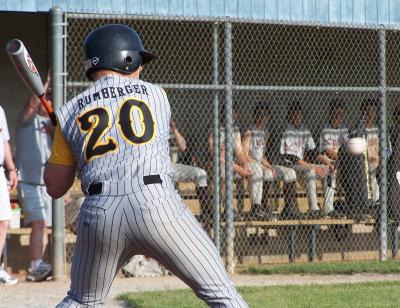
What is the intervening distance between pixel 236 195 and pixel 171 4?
8.42 ft

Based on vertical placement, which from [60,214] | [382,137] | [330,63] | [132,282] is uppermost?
[330,63]

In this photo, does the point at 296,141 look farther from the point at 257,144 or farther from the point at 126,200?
the point at 126,200

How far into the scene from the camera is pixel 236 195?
12055 mm

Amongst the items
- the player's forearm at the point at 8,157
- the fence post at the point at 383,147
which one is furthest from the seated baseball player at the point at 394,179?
the player's forearm at the point at 8,157

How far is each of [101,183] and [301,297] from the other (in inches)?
173

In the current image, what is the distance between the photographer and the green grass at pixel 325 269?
437 inches

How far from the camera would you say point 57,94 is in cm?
1045

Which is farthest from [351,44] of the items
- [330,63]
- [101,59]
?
[101,59]

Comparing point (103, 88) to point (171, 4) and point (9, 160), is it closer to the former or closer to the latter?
point (9, 160)

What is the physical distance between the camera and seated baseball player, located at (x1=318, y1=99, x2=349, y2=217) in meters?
12.0

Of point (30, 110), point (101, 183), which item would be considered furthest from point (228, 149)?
point (101, 183)

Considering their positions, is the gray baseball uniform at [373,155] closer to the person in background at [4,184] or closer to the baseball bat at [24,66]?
the person in background at [4,184]

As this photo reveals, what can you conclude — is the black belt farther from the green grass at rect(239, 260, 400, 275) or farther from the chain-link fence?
the green grass at rect(239, 260, 400, 275)

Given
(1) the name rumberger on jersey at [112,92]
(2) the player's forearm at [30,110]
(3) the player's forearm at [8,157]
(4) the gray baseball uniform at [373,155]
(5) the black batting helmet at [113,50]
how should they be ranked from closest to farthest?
(1) the name rumberger on jersey at [112,92]
(5) the black batting helmet at [113,50]
(3) the player's forearm at [8,157]
(2) the player's forearm at [30,110]
(4) the gray baseball uniform at [373,155]
